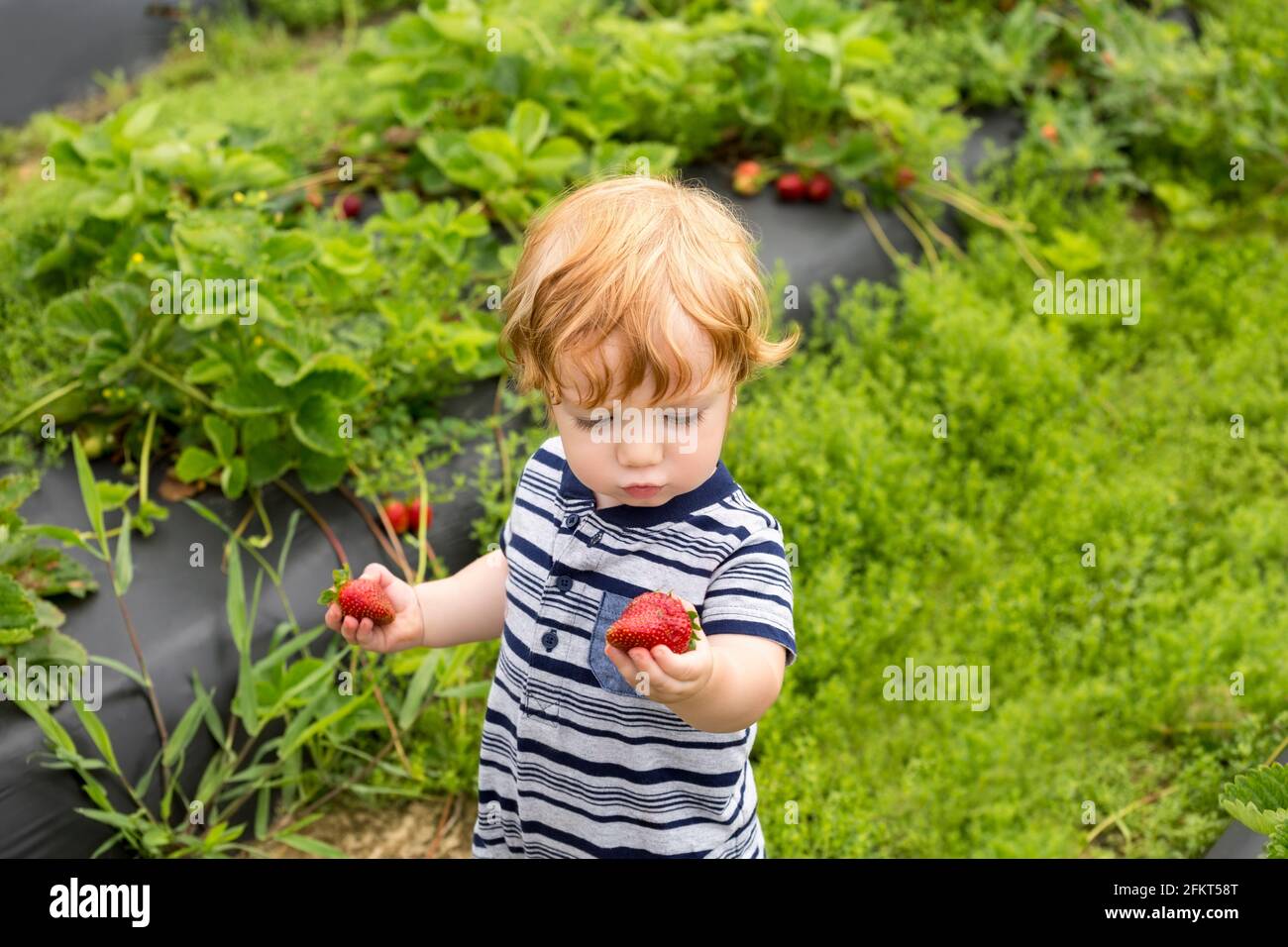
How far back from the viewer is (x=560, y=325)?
1358mm

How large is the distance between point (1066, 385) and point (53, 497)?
2617mm

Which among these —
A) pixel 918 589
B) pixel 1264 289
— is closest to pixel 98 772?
pixel 918 589

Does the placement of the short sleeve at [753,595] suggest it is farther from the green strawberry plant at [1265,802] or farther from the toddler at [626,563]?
the green strawberry plant at [1265,802]

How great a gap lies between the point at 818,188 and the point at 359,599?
8.83 feet

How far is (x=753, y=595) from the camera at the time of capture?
146 cm

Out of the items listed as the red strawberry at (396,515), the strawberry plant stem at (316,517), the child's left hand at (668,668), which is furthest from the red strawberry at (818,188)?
the child's left hand at (668,668)

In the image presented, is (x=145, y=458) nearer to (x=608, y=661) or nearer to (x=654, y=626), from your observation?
(x=608, y=661)

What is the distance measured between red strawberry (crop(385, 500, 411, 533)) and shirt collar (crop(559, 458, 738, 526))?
1.27 meters

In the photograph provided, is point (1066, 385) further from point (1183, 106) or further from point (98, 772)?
point (98, 772)

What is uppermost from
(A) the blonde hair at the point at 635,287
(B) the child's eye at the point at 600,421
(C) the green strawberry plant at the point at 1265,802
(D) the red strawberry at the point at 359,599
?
(A) the blonde hair at the point at 635,287

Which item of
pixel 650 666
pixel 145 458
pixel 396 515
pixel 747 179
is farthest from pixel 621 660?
pixel 747 179

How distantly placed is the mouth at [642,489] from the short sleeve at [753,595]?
0.15 metres

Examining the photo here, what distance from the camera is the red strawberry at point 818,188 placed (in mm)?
3846

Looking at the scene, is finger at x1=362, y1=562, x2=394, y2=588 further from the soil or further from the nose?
the soil
